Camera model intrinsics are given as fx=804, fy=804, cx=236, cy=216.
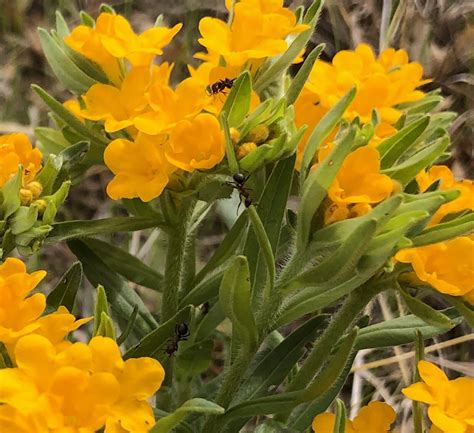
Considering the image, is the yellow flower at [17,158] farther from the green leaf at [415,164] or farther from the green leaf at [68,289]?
the green leaf at [415,164]

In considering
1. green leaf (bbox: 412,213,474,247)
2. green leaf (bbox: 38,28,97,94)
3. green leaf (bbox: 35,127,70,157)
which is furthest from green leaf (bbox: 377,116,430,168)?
green leaf (bbox: 35,127,70,157)

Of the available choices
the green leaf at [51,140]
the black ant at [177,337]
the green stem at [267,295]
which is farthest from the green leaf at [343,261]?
the green leaf at [51,140]

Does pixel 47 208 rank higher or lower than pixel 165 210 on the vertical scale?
higher

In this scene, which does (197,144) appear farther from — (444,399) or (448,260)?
(444,399)

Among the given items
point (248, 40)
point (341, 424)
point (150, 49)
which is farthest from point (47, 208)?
point (341, 424)

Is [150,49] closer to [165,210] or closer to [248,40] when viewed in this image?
[248,40]

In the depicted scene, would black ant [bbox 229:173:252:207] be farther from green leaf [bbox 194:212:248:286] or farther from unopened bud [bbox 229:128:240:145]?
green leaf [bbox 194:212:248:286]
